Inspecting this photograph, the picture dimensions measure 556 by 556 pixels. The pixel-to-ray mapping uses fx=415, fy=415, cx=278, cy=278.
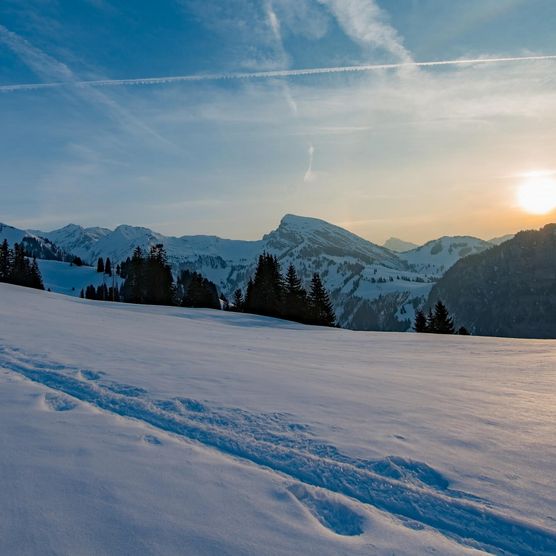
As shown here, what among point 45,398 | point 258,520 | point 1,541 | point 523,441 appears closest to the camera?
point 1,541

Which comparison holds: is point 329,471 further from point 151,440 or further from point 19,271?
point 19,271

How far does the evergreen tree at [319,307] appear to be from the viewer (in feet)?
171

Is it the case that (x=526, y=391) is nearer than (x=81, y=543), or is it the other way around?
(x=81, y=543)

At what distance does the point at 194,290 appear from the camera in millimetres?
62938

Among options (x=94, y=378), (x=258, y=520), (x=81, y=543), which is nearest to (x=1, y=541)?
(x=81, y=543)

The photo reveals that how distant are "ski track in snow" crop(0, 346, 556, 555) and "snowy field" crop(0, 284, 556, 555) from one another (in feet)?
0.05

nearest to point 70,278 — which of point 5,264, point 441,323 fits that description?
point 5,264

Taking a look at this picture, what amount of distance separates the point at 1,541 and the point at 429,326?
2010 inches

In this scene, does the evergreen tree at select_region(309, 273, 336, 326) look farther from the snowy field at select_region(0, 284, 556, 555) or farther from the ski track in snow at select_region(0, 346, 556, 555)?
the ski track in snow at select_region(0, 346, 556, 555)

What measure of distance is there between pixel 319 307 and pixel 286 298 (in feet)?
15.3

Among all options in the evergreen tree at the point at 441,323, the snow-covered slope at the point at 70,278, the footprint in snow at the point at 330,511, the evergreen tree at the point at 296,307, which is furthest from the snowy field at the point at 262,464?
the snow-covered slope at the point at 70,278

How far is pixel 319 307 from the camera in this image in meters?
53.4

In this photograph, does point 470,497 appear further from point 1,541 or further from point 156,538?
point 1,541

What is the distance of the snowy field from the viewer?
10.2ft
